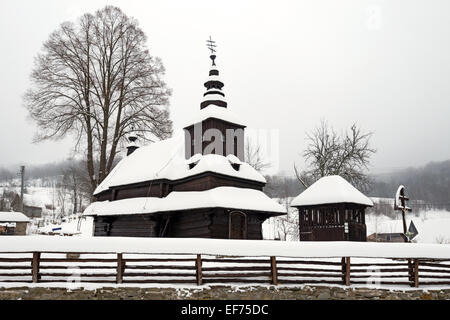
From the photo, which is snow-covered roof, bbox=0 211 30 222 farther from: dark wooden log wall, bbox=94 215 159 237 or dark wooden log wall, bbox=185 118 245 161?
dark wooden log wall, bbox=185 118 245 161

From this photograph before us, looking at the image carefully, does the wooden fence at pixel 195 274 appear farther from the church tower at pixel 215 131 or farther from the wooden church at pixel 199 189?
the church tower at pixel 215 131

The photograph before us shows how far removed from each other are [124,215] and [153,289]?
13037 millimetres

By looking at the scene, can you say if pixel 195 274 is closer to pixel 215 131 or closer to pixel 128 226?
pixel 215 131

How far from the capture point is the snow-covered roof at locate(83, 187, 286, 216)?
18.7 meters

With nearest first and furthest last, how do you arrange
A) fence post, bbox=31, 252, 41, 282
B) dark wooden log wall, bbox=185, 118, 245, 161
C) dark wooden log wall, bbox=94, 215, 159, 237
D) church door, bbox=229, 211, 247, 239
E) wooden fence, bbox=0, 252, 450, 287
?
1. fence post, bbox=31, 252, 41, 282
2. wooden fence, bbox=0, 252, 450, 287
3. church door, bbox=229, 211, 247, 239
4. dark wooden log wall, bbox=94, 215, 159, 237
5. dark wooden log wall, bbox=185, 118, 245, 161

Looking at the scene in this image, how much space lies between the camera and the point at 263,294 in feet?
35.9

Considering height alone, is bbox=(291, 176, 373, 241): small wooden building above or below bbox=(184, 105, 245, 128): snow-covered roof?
below

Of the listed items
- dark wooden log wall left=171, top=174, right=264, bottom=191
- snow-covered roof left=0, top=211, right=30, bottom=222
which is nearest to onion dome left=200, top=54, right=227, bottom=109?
dark wooden log wall left=171, top=174, right=264, bottom=191

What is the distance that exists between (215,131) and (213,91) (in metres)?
3.52

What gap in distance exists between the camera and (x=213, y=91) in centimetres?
2412

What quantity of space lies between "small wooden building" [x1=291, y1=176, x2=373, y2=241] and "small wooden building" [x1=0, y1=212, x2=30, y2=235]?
28255mm

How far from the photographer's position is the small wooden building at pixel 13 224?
118 ft

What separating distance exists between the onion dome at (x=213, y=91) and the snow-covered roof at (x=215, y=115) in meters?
1.01
